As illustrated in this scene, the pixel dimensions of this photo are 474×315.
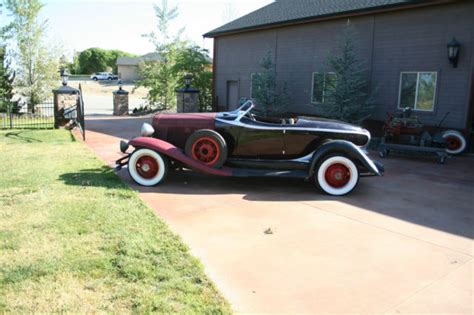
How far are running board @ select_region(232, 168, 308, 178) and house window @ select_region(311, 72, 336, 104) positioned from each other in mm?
6244

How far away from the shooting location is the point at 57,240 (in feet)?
12.8

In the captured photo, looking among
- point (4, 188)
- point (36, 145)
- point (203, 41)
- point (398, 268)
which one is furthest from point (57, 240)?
point (203, 41)

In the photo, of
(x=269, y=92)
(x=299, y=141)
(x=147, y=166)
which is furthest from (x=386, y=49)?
(x=147, y=166)

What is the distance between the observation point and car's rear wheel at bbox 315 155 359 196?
Result: 19.7 ft

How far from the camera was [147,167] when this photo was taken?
250 inches

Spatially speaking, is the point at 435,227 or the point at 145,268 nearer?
the point at 145,268

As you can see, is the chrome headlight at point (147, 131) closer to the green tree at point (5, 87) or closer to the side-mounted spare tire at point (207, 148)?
the side-mounted spare tire at point (207, 148)

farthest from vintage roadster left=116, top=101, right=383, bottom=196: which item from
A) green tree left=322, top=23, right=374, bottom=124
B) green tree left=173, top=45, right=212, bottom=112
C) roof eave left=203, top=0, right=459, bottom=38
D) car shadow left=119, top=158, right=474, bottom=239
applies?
green tree left=173, top=45, right=212, bottom=112

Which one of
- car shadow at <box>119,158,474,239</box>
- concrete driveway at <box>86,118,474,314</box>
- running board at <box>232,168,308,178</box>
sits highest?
running board at <box>232,168,308,178</box>

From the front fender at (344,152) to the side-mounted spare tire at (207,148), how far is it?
4.51 ft

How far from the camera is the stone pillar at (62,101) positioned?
1288 cm

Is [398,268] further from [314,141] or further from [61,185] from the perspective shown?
[61,185]

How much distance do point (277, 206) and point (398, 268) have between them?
6.66 ft

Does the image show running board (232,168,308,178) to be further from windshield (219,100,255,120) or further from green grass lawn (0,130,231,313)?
green grass lawn (0,130,231,313)
